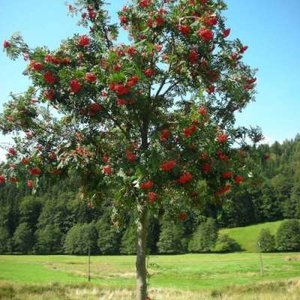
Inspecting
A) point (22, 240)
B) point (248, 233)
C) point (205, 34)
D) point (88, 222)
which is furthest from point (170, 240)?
point (205, 34)

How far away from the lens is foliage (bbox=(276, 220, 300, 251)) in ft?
307

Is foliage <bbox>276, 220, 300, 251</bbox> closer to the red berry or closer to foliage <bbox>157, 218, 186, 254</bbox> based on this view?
foliage <bbox>157, 218, 186, 254</bbox>

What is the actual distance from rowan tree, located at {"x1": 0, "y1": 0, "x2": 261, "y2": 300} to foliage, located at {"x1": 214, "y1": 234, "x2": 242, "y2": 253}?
91356 millimetres

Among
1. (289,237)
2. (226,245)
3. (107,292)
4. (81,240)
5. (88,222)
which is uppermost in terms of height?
(88,222)

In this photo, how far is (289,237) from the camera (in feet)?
309

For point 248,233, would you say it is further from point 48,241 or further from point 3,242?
point 3,242

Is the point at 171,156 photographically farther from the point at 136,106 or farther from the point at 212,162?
the point at 136,106

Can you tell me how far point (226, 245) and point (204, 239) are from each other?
5657 millimetres

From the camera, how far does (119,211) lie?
420 inches

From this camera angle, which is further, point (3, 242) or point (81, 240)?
point (3, 242)

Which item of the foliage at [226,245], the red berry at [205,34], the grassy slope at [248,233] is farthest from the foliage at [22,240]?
the red berry at [205,34]

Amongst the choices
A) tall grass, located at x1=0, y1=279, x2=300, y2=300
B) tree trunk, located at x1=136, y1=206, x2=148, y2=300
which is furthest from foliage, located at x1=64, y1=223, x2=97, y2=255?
tree trunk, located at x1=136, y1=206, x2=148, y2=300

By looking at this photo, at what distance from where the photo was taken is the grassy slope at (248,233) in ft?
327

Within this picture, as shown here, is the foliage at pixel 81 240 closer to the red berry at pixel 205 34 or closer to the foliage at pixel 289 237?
the foliage at pixel 289 237
